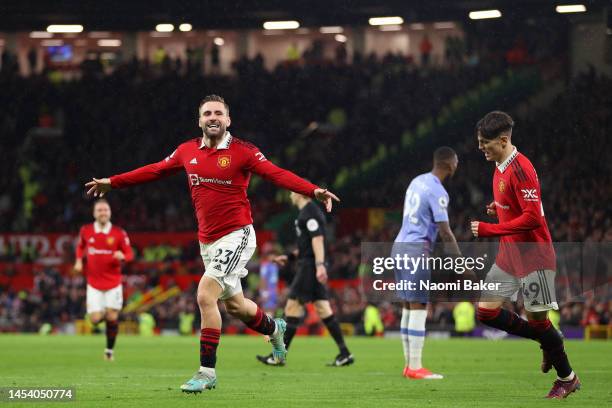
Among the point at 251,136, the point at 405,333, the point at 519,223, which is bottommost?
the point at 405,333

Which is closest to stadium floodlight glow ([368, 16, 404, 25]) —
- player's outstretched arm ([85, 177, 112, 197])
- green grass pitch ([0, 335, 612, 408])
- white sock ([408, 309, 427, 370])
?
green grass pitch ([0, 335, 612, 408])

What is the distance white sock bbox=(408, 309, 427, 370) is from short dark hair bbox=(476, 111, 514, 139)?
3.02 meters

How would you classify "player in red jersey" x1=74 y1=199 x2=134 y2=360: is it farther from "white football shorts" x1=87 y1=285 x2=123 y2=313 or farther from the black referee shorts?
the black referee shorts

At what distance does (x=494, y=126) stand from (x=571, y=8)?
24.3 m

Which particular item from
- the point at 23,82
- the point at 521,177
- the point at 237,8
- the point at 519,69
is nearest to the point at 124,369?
the point at 521,177

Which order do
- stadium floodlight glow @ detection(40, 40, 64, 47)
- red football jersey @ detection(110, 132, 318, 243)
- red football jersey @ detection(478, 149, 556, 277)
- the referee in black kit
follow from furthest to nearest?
stadium floodlight glow @ detection(40, 40, 64, 47), the referee in black kit, red football jersey @ detection(110, 132, 318, 243), red football jersey @ detection(478, 149, 556, 277)

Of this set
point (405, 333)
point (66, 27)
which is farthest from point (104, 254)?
point (66, 27)

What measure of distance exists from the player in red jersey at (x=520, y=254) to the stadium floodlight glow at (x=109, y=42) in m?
36.2

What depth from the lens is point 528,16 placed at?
33.0 metres

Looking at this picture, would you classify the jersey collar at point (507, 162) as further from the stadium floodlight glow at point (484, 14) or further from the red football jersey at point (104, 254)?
the stadium floodlight glow at point (484, 14)

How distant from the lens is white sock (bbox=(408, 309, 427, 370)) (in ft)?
36.7

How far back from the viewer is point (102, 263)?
1633 centimetres

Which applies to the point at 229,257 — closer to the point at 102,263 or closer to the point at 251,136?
the point at 102,263

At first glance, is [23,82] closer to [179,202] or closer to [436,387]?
[179,202]
